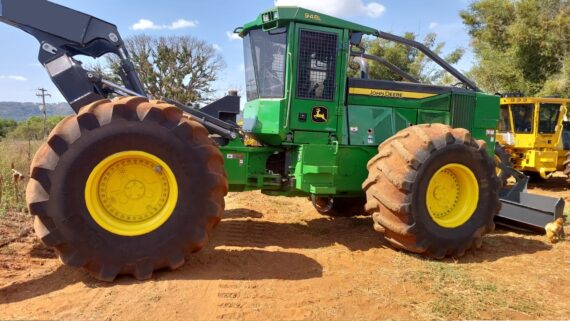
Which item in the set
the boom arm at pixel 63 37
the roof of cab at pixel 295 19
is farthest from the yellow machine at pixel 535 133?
the boom arm at pixel 63 37

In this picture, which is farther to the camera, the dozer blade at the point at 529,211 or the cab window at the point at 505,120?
the cab window at the point at 505,120

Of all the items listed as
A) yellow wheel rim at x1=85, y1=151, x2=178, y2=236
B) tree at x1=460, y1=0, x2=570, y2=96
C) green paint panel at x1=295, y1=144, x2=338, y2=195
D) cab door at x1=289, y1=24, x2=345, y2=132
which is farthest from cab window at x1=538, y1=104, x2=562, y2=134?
yellow wheel rim at x1=85, y1=151, x2=178, y2=236

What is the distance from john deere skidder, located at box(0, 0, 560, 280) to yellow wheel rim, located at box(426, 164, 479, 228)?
0.02m

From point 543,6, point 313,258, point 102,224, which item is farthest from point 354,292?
point 543,6

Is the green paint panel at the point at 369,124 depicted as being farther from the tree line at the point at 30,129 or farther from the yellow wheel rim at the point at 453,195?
the tree line at the point at 30,129

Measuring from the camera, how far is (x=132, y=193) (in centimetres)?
430

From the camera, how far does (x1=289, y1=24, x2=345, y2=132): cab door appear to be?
5.86 metres

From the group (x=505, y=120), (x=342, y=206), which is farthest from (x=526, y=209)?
(x=505, y=120)

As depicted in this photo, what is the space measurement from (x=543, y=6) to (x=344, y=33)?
20.6m

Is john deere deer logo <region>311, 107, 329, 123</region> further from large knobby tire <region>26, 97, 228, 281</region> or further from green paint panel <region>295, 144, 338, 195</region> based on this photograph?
large knobby tire <region>26, 97, 228, 281</region>

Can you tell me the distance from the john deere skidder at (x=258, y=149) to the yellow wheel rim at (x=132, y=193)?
0.04 ft

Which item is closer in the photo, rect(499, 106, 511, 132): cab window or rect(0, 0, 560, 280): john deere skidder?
rect(0, 0, 560, 280): john deere skidder

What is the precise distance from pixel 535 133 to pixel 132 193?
12656 mm

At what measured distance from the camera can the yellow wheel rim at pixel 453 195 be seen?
5637mm
